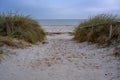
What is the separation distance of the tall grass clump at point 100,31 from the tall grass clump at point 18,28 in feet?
6.63

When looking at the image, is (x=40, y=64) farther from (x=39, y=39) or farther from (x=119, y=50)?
(x=39, y=39)

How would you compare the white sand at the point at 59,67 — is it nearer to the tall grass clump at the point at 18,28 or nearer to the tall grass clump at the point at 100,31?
the tall grass clump at the point at 100,31

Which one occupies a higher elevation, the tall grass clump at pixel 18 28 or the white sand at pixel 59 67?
the tall grass clump at pixel 18 28

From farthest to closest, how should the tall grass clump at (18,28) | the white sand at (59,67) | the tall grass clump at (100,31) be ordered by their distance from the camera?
the tall grass clump at (18,28) < the tall grass clump at (100,31) < the white sand at (59,67)

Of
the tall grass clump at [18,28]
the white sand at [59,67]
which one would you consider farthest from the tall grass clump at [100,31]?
the tall grass clump at [18,28]

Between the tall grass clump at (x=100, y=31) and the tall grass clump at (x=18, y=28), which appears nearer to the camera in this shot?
the tall grass clump at (x=100, y=31)

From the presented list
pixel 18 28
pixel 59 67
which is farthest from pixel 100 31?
pixel 59 67

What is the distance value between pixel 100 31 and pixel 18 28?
10.5 ft

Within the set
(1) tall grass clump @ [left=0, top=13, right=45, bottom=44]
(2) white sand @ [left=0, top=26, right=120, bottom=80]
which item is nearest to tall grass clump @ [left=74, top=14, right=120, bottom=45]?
(2) white sand @ [left=0, top=26, right=120, bottom=80]

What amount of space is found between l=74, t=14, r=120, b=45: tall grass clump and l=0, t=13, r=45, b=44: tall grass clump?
2.02 metres

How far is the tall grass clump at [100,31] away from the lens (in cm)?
903

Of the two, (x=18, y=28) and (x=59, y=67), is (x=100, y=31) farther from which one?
(x=59, y=67)

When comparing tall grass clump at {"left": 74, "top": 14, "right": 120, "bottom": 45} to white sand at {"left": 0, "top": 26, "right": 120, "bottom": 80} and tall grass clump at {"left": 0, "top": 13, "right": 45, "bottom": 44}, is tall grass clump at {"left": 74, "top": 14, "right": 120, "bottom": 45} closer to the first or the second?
white sand at {"left": 0, "top": 26, "right": 120, "bottom": 80}

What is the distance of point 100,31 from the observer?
999 centimetres
